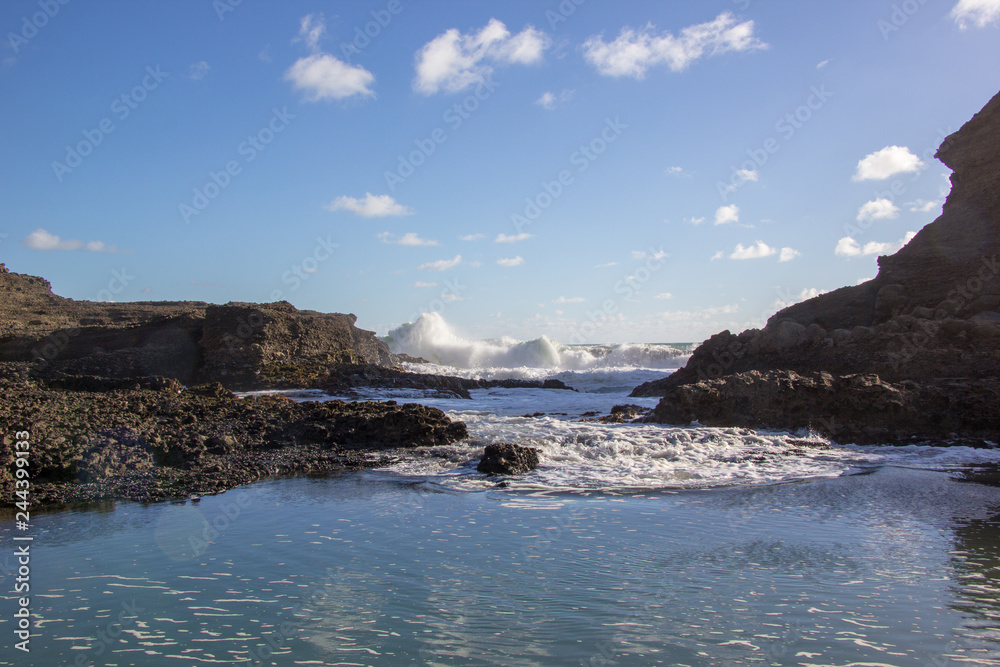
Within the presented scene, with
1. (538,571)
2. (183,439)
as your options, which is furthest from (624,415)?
(538,571)

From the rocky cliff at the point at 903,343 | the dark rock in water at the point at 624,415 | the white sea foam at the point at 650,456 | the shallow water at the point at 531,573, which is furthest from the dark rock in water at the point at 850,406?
the shallow water at the point at 531,573

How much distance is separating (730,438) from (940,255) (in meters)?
11.7

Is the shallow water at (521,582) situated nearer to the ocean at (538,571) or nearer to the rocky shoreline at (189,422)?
the ocean at (538,571)

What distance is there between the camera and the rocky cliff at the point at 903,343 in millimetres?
10961

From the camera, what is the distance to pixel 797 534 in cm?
523

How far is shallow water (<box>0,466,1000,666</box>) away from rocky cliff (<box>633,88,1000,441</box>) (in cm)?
500

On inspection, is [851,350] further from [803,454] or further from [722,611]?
[722,611]

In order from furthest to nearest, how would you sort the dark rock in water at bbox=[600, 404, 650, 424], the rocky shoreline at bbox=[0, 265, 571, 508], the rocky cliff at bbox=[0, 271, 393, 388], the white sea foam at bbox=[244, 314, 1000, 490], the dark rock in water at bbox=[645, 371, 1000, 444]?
the rocky cliff at bbox=[0, 271, 393, 388]
the dark rock in water at bbox=[600, 404, 650, 424]
the dark rock in water at bbox=[645, 371, 1000, 444]
the white sea foam at bbox=[244, 314, 1000, 490]
the rocky shoreline at bbox=[0, 265, 571, 508]

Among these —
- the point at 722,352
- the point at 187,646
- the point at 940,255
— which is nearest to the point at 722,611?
the point at 187,646

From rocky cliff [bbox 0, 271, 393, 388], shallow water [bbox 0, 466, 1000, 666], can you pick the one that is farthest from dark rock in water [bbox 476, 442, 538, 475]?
rocky cliff [bbox 0, 271, 393, 388]

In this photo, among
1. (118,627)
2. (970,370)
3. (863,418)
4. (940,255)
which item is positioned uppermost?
(940,255)

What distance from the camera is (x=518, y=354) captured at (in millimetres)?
44250

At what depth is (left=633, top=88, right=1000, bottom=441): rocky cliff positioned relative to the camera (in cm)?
1096

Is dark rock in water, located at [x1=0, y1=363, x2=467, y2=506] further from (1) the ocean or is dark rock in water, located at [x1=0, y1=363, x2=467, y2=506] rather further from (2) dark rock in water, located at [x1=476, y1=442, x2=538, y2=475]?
(2) dark rock in water, located at [x1=476, y1=442, x2=538, y2=475]
